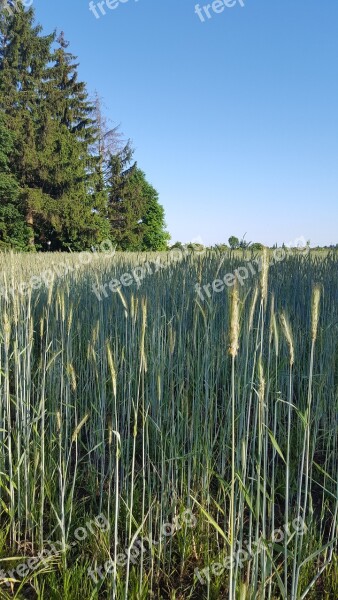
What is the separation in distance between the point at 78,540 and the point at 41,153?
1782cm

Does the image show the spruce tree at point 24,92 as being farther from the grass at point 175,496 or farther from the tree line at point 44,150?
the grass at point 175,496

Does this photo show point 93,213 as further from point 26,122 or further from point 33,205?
point 26,122

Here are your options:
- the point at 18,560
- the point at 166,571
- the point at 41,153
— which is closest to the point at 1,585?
the point at 18,560

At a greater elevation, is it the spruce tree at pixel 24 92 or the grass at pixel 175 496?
the spruce tree at pixel 24 92

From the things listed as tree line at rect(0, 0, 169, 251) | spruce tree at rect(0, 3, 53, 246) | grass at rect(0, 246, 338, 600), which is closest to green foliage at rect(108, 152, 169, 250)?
tree line at rect(0, 0, 169, 251)

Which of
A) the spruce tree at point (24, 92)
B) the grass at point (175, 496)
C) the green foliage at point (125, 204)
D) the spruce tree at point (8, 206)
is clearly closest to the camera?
the grass at point (175, 496)

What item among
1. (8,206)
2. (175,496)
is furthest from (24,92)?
(175,496)

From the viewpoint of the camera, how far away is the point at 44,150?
17.1 meters

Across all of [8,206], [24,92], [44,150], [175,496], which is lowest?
[175,496]

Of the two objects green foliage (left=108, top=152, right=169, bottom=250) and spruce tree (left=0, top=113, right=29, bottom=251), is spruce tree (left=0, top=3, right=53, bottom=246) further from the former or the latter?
green foliage (left=108, top=152, right=169, bottom=250)

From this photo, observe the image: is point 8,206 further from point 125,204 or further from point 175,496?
point 175,496

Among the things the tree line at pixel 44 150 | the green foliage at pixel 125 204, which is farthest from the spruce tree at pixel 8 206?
the green foliage at pixel 125 204

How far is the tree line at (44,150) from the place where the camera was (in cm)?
1630

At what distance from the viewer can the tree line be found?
16297 mm
